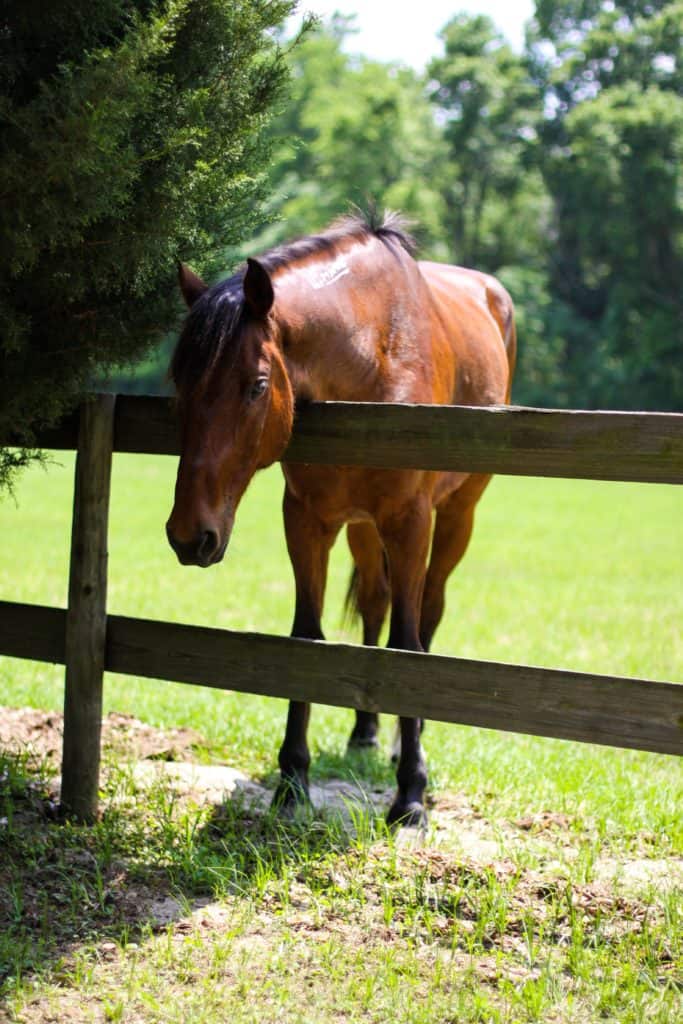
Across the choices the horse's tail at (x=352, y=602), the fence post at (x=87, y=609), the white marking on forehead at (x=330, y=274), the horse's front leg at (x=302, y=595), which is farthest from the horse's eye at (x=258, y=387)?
the horse's tail at (x=352, y=602)

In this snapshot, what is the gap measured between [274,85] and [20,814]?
297cm

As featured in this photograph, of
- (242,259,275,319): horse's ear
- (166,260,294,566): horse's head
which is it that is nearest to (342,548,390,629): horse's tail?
(166,260,294,566): horse's head

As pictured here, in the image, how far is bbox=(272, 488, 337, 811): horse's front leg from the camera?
471 centimetres

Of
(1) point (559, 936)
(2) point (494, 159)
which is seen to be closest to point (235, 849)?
(1) point (559, 936)

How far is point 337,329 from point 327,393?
259 millimetres

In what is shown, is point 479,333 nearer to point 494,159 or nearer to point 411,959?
point 411,959

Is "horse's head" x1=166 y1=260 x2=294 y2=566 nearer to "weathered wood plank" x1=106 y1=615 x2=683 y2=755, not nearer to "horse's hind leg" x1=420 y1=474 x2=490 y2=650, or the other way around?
"weathered wood plank" x1=106 y1=615 x2=683 y2=755

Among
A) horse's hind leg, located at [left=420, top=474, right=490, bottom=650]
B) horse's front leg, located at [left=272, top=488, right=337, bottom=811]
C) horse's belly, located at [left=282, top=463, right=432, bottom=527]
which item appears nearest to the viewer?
horse's belly, located at [left=282, top=463, right=432, bottom=527]

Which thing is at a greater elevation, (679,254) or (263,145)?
(679,254)

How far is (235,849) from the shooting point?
4.05m

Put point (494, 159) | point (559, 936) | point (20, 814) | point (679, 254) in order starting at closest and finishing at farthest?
1. point (559, 936)
2. point (20, 814)
3. point (679, 254)
4. point (494, 159)

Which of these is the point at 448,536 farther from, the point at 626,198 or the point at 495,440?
the point at 626,198

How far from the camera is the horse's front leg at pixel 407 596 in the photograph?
15.0ft

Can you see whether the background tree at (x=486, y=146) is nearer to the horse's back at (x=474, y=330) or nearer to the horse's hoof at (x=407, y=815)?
the horse's back at (x=474, y=330)
